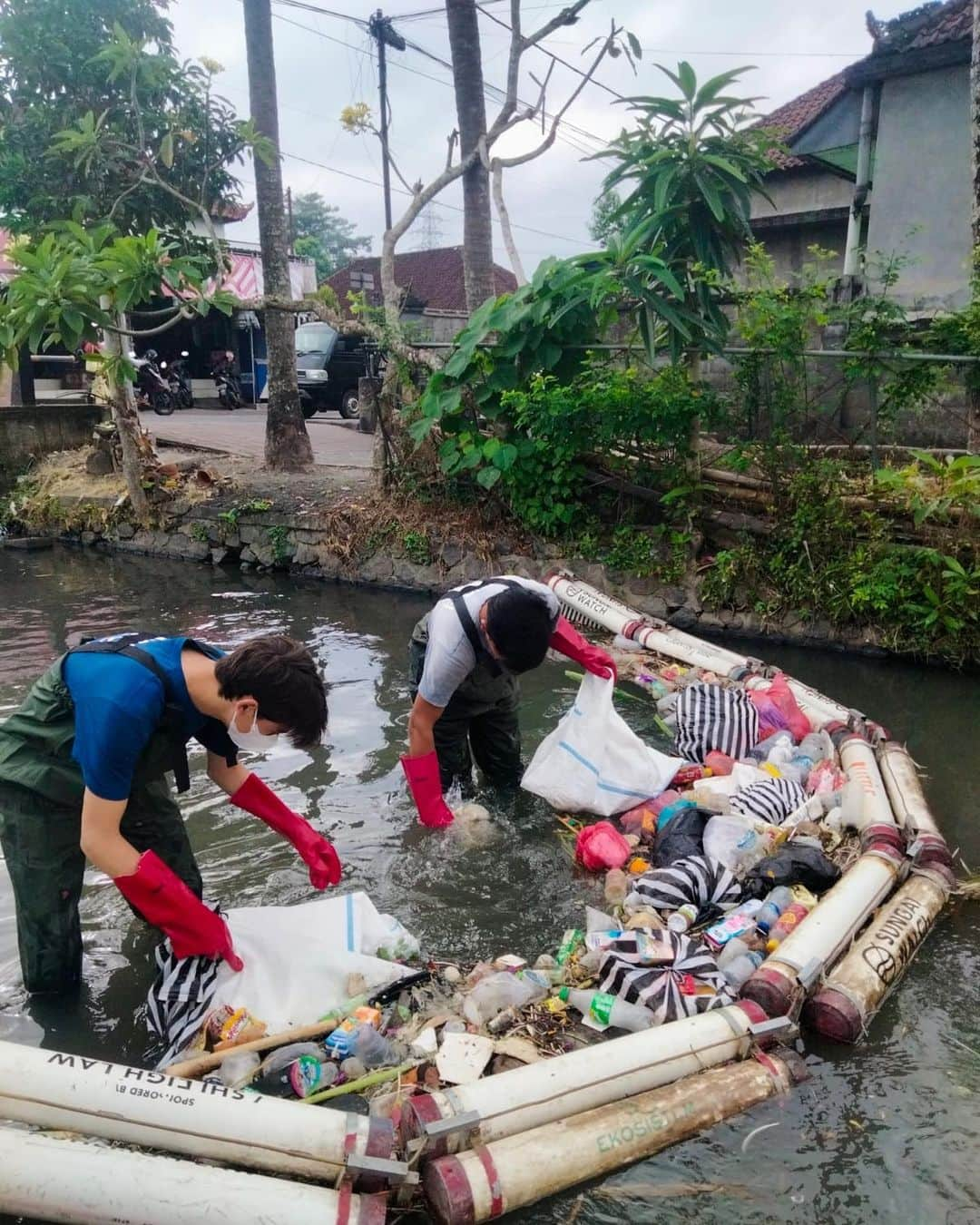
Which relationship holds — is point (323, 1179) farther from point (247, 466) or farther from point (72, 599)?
point (247, 466)

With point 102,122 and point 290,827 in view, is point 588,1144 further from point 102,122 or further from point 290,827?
point 102,122

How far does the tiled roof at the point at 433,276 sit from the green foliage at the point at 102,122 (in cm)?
1353

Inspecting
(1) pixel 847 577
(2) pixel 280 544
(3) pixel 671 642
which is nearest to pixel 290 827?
(3) pixel 671 642

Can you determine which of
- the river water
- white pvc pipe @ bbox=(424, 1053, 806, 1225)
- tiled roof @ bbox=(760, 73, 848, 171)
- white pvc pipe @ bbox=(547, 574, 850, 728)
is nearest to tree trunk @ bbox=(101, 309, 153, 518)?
the river water

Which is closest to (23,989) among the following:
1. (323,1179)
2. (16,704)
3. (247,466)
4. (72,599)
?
(323,1179)

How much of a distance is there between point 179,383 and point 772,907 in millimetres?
16950

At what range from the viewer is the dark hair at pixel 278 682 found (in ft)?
7.64

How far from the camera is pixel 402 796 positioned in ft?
15.4

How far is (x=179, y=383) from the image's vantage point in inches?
699

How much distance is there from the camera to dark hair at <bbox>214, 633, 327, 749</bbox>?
2328 millimetres

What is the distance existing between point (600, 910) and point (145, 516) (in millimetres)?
8832

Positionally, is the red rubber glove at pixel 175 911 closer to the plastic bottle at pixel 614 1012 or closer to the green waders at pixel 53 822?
the green waders at pixel 53 822

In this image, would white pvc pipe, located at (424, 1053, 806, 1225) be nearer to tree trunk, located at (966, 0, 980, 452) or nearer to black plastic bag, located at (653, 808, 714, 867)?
black plastic bag, located at (653, 808, 714, 867)

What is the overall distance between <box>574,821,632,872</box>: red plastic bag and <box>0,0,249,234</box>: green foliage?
8.24 metres
